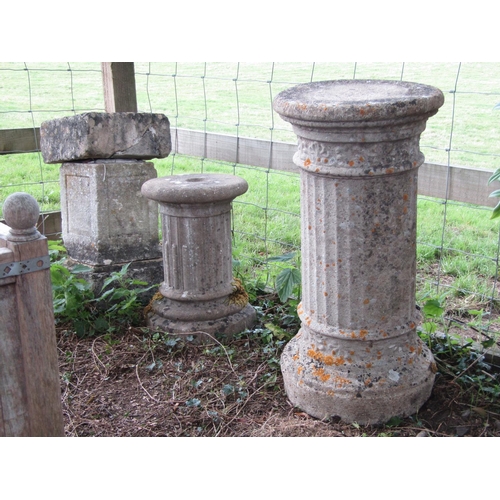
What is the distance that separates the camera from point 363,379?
112 inches

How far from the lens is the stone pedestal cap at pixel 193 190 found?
11.6 feet

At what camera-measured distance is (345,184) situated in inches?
105

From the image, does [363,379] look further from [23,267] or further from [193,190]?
[23,267]

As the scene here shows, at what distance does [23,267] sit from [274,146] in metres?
2.63

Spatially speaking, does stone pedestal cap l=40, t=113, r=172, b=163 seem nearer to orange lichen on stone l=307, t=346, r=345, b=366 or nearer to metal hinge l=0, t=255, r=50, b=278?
orange lichen on stone l=307, t=346, r=345, b=366

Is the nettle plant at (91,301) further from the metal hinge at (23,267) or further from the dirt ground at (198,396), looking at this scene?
the metal hinge at (23,267)

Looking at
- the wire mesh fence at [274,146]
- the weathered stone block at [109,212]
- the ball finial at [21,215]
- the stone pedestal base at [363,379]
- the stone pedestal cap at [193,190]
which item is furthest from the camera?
the wire mesh fence at [274,146]

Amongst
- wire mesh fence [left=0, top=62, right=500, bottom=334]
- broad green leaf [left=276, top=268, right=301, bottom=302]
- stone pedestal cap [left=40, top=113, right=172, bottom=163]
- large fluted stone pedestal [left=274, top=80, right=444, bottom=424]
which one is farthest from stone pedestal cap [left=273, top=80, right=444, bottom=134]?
stone pedestal cap [left=40, top=113, right=172, bottom=163]

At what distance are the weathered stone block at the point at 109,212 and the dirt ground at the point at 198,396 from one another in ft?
1.96

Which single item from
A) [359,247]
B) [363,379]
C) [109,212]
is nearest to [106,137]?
[109,212]

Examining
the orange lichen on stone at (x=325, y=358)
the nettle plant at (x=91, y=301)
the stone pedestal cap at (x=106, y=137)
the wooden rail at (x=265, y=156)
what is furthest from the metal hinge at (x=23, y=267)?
the wooden rail at (x=265, y=156)

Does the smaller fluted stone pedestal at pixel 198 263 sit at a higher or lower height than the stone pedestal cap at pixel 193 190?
lower

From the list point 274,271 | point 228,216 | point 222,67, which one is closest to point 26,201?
point 228,216

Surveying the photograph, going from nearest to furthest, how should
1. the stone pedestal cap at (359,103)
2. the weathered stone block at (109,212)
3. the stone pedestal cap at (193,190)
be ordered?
the stone pedestal cap at (359,103)
the stone pedestal cap at (193,190)
the weathered stone block at (109,212)
